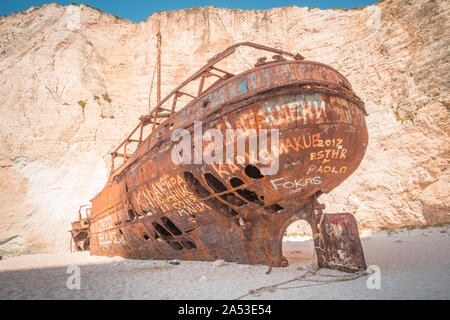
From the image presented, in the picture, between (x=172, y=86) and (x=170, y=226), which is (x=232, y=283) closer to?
(x=170, y=226)

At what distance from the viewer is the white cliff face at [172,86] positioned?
14.1 m

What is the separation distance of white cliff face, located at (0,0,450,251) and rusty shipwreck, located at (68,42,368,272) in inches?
439

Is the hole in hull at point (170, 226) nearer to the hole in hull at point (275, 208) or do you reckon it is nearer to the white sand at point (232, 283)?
the white sand at point (232, 283)

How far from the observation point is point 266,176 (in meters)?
4.50

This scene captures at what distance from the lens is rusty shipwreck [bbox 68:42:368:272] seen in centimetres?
429

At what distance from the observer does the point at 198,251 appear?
238 inches

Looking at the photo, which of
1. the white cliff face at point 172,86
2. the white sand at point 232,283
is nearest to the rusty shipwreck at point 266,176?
the white sand at point 232,283

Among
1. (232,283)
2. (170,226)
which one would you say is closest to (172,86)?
(170,226)

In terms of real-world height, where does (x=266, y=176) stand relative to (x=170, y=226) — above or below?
above

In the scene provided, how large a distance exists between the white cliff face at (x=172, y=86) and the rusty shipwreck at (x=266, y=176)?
36.5 feet

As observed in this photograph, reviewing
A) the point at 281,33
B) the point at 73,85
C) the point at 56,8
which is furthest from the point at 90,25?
the point at 281,33

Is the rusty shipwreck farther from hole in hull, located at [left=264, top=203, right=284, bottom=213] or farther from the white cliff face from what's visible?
the white cliff face

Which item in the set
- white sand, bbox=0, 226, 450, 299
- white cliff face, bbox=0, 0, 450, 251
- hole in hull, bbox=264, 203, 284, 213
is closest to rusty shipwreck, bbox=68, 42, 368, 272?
hole in hull, bbox=264, 203, 284, 213

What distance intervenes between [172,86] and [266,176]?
20411mm
